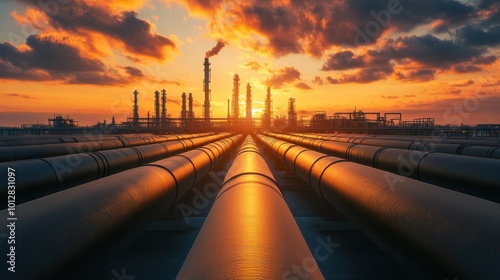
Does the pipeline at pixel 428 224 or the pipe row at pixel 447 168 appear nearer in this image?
the pipeline at pixel 428 224

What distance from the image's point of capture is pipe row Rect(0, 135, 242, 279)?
1966 millimetres

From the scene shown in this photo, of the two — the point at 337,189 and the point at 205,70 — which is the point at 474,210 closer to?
the point at 337,189

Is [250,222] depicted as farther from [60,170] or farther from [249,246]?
[60,170]

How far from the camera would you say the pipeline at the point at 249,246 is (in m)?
1.55

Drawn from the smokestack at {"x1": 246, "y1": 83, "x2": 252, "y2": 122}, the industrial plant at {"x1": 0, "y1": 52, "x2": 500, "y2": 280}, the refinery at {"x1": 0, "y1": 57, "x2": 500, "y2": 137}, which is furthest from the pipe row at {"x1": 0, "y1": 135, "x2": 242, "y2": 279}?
the smokestack at {"x1": 246, "y1": 83, "x2": 252, "y2": 122}

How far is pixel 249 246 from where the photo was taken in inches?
69.1

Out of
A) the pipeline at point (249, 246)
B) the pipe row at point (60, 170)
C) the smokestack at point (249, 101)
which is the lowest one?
the pipe row at point (60, 170)

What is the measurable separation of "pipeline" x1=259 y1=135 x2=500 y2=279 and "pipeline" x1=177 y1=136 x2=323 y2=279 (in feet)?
2.88

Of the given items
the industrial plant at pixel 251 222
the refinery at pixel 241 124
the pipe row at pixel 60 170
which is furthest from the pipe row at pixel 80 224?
the refinery at pixel 241 124

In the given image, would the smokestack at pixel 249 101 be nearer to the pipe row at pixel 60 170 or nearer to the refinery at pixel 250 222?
the pipe row at pixel 60 170

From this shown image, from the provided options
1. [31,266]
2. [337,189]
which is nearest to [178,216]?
[337,189]

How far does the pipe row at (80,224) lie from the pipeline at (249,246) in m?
0.83

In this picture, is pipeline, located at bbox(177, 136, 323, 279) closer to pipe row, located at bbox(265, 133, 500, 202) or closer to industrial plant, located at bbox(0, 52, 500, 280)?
industrial plant, located at bbox(0, 52, 500, 280)

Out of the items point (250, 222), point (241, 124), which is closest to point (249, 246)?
point (250, 222)
